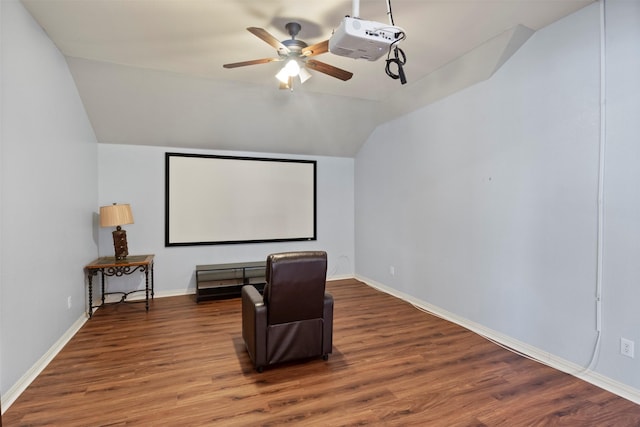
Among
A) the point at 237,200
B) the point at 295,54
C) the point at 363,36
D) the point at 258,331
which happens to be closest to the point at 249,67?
the point at 295,54

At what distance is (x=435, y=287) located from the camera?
4215 mm

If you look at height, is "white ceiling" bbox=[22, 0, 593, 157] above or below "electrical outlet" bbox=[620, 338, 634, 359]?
above

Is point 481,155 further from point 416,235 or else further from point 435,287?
point 435,287

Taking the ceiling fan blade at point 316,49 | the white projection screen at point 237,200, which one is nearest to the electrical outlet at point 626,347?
the ceiling fan blade at point 316,49

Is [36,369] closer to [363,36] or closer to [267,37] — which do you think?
[267,37]

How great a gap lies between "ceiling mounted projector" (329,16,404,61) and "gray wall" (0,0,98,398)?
7.66ft

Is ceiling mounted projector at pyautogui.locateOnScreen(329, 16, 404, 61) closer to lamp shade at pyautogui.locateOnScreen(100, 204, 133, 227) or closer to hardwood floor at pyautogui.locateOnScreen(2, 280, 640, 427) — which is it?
hardwood floor at pyautogui.locateOnScreen(2, 280, 640, 427)

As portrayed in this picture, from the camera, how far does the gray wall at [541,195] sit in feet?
8.02

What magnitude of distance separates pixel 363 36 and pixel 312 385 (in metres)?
2.45

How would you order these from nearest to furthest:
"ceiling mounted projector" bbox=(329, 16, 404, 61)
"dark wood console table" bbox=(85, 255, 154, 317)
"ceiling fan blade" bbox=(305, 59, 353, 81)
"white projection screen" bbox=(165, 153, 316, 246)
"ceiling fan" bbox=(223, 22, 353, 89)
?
"ceiling mounted projector" bbox=(329, 16, 404, 61)
"ceiling fan" bbox=(223, 22, 353, 89)
"ceiling fan blade" bbox=(305, 59, 353, 81)
"dark wood console table" bbox=(85, 255, 154, 317)
"white projection screen" bbox=(165, 153, 316, 246)

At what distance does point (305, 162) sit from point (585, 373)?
4.50m

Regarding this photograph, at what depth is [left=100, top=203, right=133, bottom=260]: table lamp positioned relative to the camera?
160 inches

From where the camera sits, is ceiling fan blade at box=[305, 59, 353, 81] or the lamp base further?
the lamp base

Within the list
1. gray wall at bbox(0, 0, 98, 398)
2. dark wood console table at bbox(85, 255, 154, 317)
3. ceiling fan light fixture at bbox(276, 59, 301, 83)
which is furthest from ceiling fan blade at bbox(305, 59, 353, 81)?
dark wood console table at bbox(85, 255, 154, 317)
